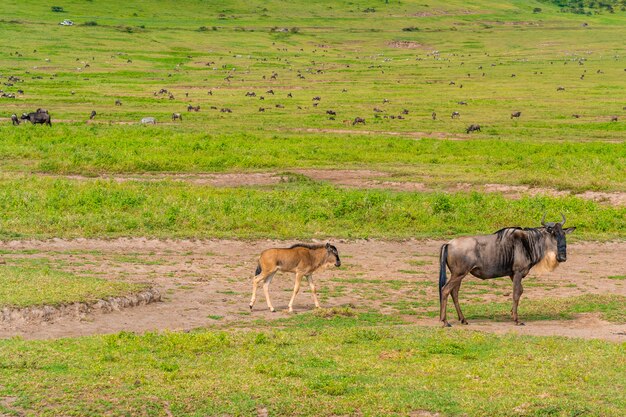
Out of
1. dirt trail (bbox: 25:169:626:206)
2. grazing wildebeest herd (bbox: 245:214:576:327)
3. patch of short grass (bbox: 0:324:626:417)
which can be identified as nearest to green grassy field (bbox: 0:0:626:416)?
patch of short grass (bbox: 0:324:626:417)

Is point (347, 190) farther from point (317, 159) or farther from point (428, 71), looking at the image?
point (428, 71)

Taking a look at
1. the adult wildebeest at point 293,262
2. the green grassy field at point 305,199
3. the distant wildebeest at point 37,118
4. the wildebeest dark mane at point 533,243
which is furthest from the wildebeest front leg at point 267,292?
the distant wildebeest at point 37,118

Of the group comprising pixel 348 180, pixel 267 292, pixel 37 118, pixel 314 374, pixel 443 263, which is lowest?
pixel 267 292

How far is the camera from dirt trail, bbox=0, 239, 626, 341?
45.7 ft

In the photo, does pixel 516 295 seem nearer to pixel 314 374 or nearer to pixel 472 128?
pixel 314 374

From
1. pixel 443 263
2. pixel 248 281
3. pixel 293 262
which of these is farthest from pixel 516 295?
pixel 248 281

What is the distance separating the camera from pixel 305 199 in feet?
80.6

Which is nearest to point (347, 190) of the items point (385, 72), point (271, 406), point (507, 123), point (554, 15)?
point (271, 406)

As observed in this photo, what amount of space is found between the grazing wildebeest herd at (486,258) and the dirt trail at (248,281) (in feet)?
1.84

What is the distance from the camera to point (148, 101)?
57.7 m

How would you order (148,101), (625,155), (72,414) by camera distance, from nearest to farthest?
(72,414) → (625,155) → (148,101)

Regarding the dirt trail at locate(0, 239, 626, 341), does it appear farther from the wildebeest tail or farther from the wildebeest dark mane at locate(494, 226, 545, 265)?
the wildebeest dark mane at locate(494, 226, 545, 265)

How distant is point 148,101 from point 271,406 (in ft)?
165

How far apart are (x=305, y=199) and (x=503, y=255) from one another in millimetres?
10685
